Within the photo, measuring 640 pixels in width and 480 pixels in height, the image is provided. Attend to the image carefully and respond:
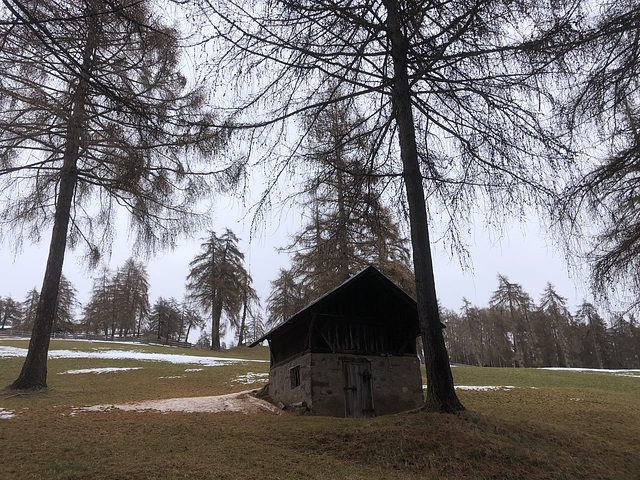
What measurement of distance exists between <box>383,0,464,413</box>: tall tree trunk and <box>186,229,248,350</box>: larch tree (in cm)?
3346

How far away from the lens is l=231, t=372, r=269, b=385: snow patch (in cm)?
2100

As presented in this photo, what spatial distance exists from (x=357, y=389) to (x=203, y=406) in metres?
4.77

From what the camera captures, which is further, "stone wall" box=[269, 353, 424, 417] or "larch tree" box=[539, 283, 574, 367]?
"larch tree" box=[539, 283, 574, 367]

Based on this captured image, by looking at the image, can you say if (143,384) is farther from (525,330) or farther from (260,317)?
(525,330)

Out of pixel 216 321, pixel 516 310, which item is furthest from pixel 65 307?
pixel 516 310

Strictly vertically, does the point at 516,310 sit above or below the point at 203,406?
above

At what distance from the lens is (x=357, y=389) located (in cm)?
1258

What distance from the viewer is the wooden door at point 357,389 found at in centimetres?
1230

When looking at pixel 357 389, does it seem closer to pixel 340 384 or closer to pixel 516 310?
pixel 340 384

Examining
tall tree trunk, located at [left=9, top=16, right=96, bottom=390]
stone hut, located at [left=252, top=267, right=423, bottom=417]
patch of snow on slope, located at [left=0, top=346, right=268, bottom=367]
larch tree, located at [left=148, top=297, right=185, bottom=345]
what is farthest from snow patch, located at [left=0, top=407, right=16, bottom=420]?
larch tree, located at [left=148, top=297, right=185, bottom=345]

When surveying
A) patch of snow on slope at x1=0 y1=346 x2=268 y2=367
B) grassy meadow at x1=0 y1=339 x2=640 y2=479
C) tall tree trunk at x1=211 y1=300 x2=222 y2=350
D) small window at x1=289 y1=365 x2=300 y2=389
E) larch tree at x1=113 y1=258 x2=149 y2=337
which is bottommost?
grassy meadow at x1=0 y1=339 x2=640 y2=479

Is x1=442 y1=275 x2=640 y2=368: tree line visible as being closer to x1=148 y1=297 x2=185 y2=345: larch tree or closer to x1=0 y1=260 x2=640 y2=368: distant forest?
x1=0 y1=260 x2=640 y2=368: distant forest

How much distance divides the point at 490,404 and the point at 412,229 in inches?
371

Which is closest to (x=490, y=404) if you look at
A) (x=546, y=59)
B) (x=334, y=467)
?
(x=334, y=467)
